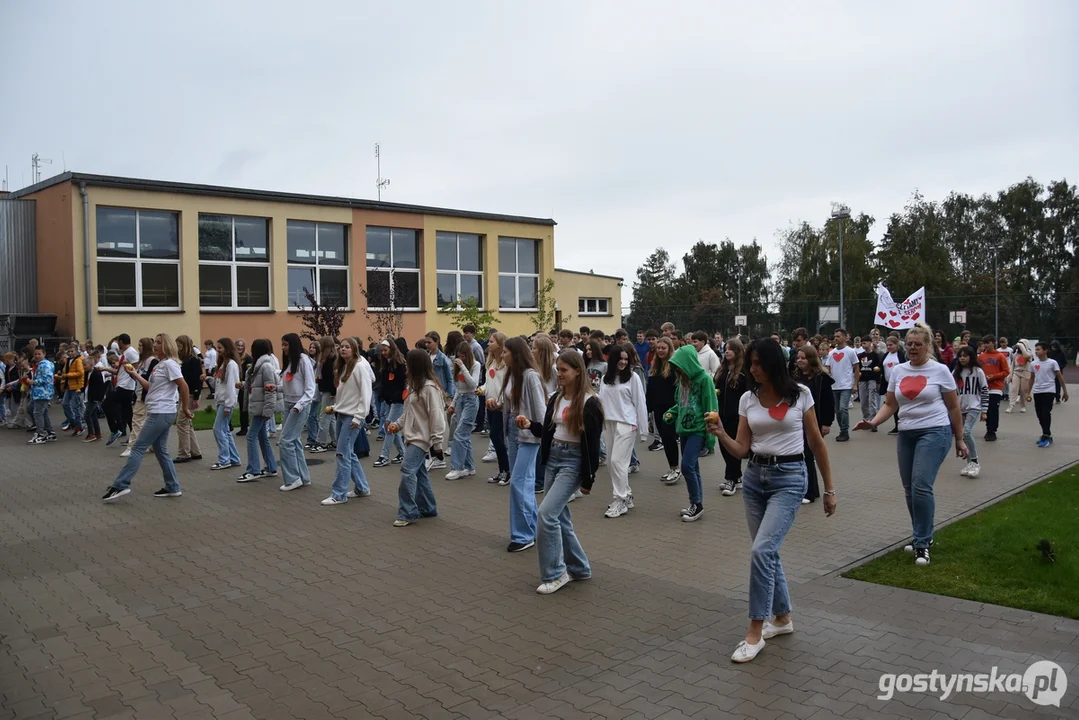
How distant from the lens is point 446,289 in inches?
1348

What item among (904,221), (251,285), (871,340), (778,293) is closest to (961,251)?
(904,221)

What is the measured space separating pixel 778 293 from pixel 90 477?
2708 inches

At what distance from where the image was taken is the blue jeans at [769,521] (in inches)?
200

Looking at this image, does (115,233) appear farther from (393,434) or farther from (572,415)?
(572,415)

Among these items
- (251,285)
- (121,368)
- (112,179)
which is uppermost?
(112,179)

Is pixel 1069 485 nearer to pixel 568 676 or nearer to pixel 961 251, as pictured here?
pixel 568 676

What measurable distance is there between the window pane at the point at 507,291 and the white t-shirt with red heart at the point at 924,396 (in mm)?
28978

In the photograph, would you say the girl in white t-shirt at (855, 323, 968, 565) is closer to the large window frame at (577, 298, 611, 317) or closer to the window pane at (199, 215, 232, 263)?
the window pane at (199, 215, 232, 263)

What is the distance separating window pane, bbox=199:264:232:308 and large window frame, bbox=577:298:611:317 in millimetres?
17900

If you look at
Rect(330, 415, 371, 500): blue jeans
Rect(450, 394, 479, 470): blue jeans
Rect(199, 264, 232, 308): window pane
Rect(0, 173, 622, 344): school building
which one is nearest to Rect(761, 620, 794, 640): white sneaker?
Rect(330, 415, 371, 500): blue jeans

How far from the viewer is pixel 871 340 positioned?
20.4 m

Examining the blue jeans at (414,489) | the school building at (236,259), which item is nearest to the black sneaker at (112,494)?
the blue jeans at (414,489)

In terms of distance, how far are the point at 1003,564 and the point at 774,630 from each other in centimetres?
267

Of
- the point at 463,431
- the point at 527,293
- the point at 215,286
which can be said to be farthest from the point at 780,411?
the point at 527,293
